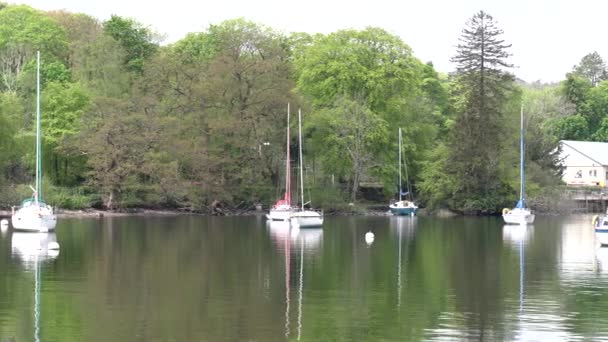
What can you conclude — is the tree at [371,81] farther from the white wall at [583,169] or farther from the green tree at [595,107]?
the green tree at [595,107]

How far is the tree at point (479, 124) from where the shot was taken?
102000 millimetres

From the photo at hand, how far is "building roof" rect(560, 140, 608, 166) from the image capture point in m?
136

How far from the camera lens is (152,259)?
4788 cm

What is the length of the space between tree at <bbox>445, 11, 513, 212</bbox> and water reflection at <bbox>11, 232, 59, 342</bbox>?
4986cm

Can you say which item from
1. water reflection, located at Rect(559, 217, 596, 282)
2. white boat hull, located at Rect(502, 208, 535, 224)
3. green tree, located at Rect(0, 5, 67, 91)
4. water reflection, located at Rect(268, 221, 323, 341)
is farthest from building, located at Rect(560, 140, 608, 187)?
water reflection, located at Rect(268, 221, 323, 341)

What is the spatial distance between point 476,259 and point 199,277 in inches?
649

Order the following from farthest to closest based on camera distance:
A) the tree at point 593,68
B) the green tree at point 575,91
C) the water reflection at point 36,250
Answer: the tree at point 593,68
the green tree at point 575,91
the water reflection at point 36,250

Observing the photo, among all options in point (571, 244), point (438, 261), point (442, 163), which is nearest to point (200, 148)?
point (442, 163)

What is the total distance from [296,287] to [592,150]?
106814 mm

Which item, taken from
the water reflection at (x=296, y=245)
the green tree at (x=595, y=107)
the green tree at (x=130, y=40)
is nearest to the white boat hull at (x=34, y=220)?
the water reflection at (x=296, y=245)

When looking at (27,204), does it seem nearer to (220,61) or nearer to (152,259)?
(152,259)

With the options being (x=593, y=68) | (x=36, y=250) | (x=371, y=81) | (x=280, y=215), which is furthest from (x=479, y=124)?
(x=593, y=68)

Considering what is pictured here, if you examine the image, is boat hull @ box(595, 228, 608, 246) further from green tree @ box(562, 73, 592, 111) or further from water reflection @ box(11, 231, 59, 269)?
green tree @ box(562, 73, 592, 111)

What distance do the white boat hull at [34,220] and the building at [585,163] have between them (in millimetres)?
87193
